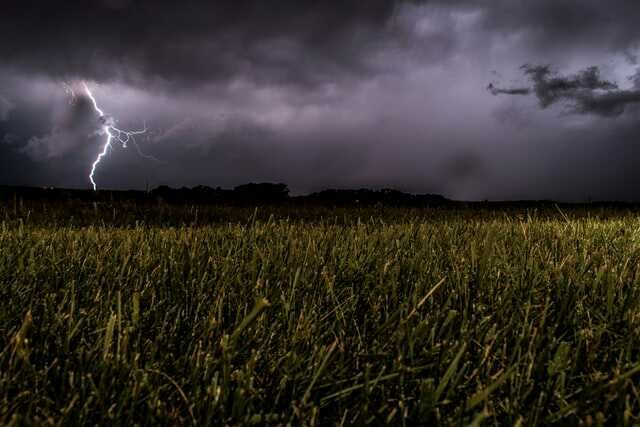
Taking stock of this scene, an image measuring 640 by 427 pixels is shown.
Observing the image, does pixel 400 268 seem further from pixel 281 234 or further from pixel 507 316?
pixel 281 234

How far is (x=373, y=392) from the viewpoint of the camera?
3.56 ft

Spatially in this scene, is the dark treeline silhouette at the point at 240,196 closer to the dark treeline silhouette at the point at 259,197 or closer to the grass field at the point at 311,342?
Result: the dark treeline silhouette at the point at 259,197

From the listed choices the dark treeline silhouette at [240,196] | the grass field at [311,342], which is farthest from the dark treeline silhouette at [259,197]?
the grass field at [311,342]

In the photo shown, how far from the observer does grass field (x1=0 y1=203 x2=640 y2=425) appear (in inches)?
38.1

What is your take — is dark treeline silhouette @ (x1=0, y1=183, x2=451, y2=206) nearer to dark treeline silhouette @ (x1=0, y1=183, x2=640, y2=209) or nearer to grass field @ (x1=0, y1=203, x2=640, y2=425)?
dark treeline silhouette @ (x1=0, y1=183, x2=640, y2=209)

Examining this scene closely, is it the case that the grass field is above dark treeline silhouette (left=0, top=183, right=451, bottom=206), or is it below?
below

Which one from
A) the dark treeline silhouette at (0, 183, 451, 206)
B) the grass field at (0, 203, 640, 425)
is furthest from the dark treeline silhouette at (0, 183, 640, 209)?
the grass field at (0, 203, 640, 425)

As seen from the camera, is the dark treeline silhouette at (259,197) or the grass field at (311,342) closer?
the grass field at (311,342)

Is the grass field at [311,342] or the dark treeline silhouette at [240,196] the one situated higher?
the dark treeline silhouette at [240,196]

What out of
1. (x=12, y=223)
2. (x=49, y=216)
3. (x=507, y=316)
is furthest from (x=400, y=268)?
(x=49, y=216)

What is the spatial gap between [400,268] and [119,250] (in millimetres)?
1303

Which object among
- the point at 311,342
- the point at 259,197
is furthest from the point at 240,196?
the point at 311,342

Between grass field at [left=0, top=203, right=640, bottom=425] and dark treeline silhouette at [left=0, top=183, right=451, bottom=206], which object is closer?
grass field at [left=0, top=203, right=640, bottom=425]

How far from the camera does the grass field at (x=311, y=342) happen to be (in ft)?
3.17
